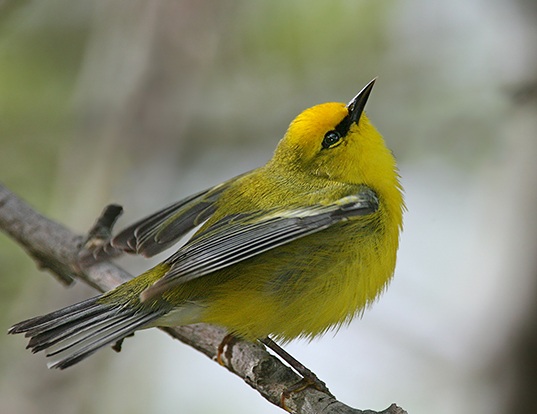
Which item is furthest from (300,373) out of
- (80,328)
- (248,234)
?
(80,328)

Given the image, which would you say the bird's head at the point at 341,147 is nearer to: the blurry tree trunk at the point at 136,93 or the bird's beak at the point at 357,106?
the bird's beak at the point at 357,106

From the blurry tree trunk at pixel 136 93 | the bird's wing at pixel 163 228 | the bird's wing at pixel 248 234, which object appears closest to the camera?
the bird's wing at pixel 248 234

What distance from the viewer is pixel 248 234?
3496 mm

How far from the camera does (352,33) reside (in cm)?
678

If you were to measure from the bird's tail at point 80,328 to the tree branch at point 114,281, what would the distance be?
1.40ft

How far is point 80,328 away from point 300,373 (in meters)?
0.98

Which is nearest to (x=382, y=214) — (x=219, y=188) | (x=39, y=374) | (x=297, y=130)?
(x=297, y=130)

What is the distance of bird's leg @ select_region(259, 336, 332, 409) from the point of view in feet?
10.8

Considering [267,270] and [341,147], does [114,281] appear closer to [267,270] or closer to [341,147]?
[267,270]

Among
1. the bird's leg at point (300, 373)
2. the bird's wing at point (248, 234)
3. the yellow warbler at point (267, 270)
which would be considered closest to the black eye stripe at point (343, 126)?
the yellow warbler at point (267, 270)

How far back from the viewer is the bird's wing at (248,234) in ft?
10.5

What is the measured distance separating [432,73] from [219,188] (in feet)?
10.00

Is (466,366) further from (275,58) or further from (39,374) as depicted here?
(275,58)

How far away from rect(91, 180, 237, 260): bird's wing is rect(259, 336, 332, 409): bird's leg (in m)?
0.78
